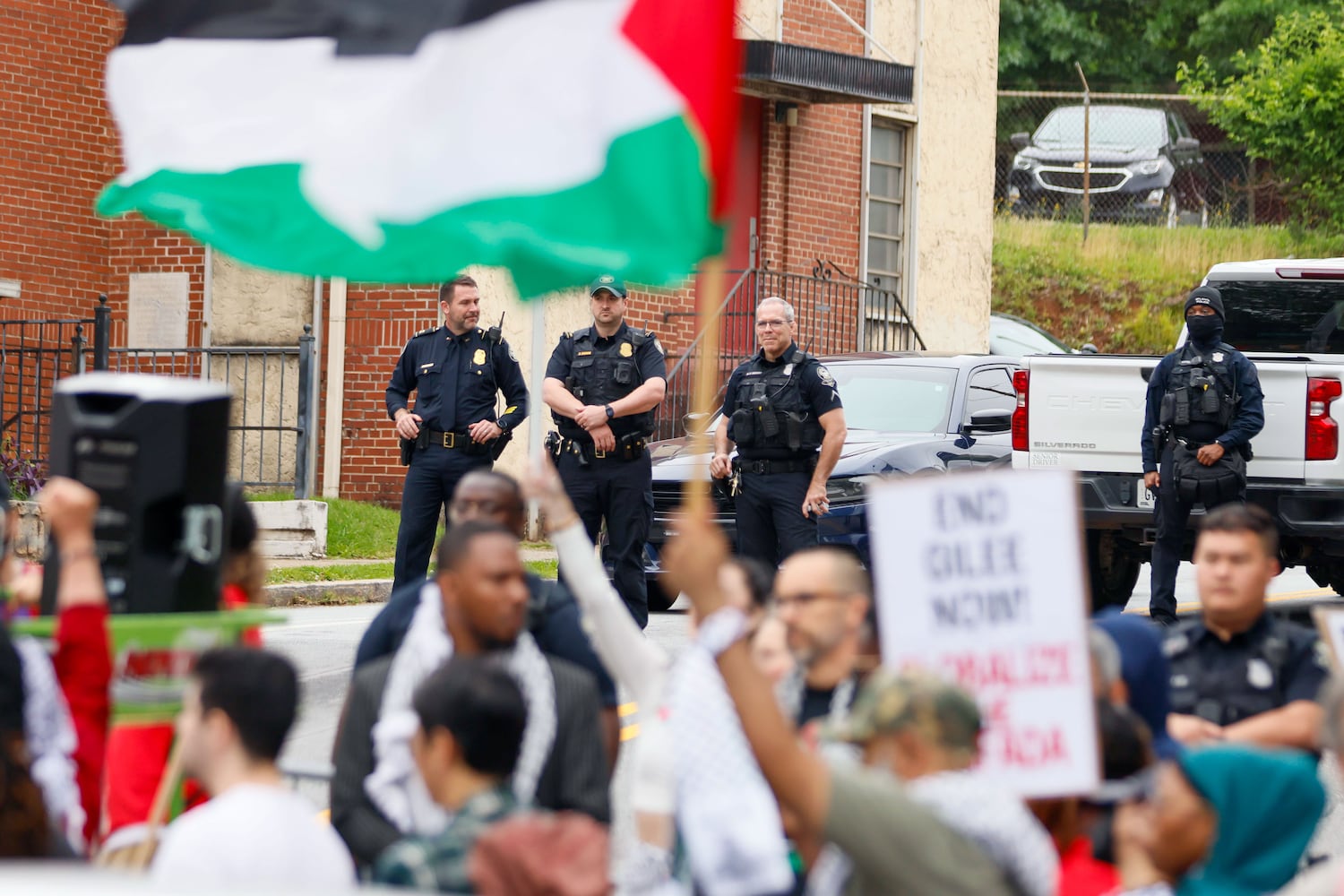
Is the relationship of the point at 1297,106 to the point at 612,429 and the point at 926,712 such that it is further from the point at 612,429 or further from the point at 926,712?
the point at 926,712

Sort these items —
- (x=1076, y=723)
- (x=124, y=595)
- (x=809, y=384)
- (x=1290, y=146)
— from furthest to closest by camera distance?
(x=1290, y=146)
(x=809, y=384)
(x=124, y=595)
(x=1076, y=723)

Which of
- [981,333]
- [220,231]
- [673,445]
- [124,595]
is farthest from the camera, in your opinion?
[981,333]

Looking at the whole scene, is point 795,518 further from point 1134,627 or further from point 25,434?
point 25,434

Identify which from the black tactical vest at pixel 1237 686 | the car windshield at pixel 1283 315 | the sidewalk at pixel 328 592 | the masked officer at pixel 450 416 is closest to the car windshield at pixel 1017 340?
the car windshield at pixel 1283 315

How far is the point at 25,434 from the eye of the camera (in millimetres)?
18812

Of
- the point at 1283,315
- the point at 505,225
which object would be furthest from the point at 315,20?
Result: the point at 1283,315

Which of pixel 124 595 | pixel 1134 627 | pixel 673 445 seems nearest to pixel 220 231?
pixel 124 595

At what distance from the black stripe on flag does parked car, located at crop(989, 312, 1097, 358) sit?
20.4 m

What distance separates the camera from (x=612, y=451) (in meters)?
11.3

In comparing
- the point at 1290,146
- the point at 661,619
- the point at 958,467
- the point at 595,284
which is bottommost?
the point at 661,619

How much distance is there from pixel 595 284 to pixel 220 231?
6178 millimetres

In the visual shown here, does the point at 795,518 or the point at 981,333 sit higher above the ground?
the point at 981,333

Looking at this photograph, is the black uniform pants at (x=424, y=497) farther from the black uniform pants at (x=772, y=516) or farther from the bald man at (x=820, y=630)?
the bald man at (x=820, y=630)

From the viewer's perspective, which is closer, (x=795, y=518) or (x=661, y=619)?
(x=795, y=518)
